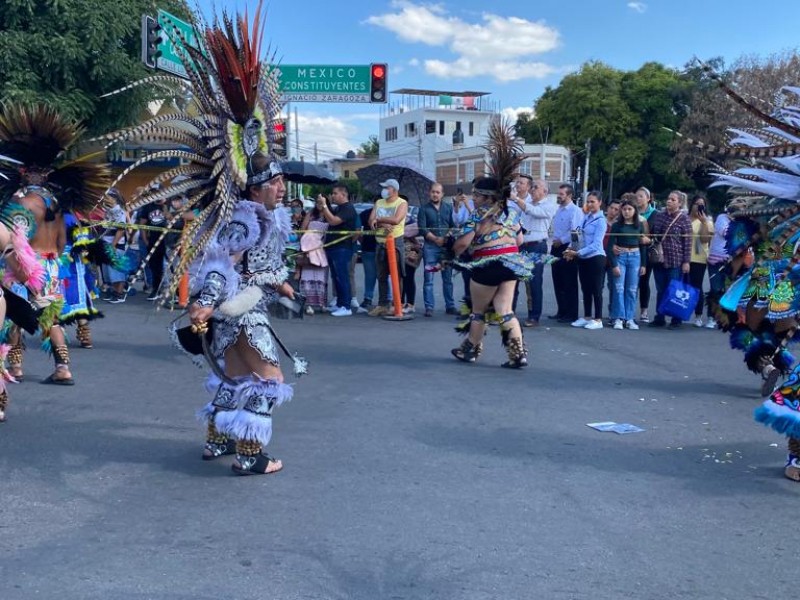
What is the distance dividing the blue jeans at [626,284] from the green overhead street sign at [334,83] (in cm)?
642

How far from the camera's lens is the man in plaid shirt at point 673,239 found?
11391 mm

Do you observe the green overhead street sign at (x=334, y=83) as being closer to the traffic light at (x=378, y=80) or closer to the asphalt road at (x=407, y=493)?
the traffic light at (x=378, y=80)

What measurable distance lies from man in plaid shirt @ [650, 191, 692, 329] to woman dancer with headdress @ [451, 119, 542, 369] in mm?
3821

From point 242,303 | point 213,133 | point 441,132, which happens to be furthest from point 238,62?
point 441,132

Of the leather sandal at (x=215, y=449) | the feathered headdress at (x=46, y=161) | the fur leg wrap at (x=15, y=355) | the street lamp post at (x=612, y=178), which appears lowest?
the leather sandal at (x=215, y=449)

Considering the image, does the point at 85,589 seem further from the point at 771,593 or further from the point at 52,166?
the point at 52,166

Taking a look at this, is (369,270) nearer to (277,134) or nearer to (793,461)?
(277,134)

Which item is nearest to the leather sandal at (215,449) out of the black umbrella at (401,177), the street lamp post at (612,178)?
the black umbrella at (401,177)

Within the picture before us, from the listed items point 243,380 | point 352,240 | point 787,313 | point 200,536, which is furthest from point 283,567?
point 352,240

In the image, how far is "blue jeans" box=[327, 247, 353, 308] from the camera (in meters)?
12.3

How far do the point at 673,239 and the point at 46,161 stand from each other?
804 cm

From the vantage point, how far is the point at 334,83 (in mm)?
15570

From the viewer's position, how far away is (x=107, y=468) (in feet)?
16.8

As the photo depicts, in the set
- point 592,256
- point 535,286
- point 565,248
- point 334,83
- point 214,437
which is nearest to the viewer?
point 214,437
